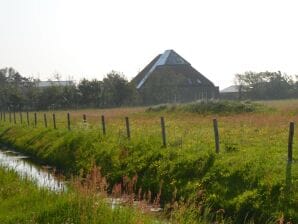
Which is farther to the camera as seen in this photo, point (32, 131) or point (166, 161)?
point (32, 131)

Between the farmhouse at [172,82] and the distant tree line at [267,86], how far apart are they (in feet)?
37.3

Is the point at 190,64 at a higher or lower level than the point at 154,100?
higher

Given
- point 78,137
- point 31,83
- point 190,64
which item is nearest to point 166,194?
point 78,137

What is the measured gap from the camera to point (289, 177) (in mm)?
11867

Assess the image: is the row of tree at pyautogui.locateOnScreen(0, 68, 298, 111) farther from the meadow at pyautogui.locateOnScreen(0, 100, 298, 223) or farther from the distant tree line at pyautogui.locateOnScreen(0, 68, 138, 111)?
the meadow at pyautogui.locateOnScreen(0, 100, 298, 223)

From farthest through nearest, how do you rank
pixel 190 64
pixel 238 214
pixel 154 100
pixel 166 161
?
pixel 190 64 → pixel 154 100 → pixel 166 161 → pixel 238 214

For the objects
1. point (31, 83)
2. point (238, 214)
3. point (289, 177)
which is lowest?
point (238, 214)

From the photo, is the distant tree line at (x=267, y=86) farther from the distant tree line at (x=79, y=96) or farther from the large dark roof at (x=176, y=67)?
the distant tree line at (x=79, y=96)

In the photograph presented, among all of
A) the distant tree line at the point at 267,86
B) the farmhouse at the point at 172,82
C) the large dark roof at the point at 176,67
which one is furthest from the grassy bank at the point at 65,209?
the distant tree line at the point at 267,86

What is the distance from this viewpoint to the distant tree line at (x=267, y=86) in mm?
113188

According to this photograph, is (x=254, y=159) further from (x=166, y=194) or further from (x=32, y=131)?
(x=32, y=131)

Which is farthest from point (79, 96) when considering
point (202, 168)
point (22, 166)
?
point (202, 168)

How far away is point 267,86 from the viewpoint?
376 feet

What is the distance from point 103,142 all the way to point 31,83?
9602cm
